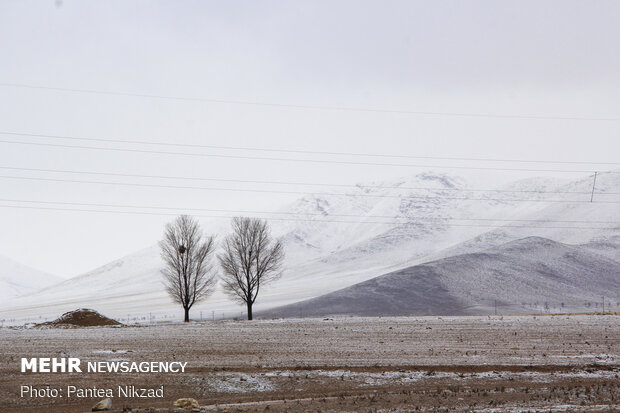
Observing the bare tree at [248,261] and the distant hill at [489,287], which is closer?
the bare tree at [248,261]

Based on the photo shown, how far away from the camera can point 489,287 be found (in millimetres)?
148625

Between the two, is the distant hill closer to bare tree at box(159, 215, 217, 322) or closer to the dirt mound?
bare tree at box(159, 215, 217, 322)

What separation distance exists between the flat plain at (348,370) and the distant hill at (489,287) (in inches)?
3043

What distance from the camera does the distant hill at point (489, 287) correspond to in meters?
133

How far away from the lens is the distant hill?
436 ft

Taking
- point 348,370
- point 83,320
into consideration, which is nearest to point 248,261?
point 83,320

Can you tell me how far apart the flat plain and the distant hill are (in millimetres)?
77303

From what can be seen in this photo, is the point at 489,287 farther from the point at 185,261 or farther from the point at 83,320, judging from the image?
the point at 83,320

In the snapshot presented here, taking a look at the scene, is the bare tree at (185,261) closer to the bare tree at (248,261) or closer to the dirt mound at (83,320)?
the bare tree at (248,261)

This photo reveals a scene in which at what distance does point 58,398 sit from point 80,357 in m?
10.6

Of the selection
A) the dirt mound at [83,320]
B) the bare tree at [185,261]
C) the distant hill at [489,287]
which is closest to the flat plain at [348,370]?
the dirt mound at [83,320]

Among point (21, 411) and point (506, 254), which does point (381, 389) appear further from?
point (506, 254)

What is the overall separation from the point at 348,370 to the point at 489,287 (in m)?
121

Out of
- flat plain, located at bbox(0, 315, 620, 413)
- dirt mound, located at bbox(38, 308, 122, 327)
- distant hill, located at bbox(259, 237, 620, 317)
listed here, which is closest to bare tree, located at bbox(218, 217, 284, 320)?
dirt mound, located at bbox(38, 308, 122, 327)
